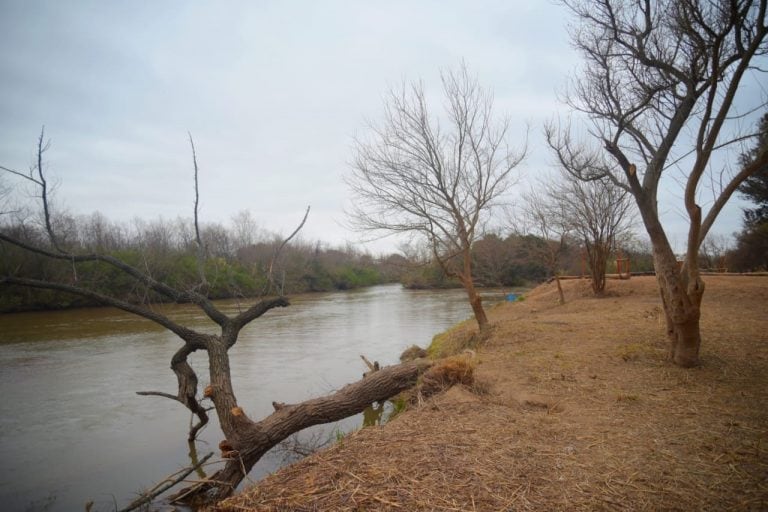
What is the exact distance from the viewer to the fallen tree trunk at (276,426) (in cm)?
447

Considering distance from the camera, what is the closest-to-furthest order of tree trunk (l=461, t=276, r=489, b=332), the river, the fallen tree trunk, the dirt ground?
the dirt ground < the fallen tree trunk < the river < tree trunk (l=461, t=276, r=489, b=332)

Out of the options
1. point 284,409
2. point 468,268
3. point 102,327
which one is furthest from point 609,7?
point 102,327

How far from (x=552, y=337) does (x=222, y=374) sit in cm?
640

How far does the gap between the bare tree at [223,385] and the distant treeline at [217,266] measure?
0.19 meters

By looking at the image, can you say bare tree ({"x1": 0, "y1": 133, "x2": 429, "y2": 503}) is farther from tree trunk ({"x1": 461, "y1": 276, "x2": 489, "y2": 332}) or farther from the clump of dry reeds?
tree trunk ({"x1": 461, "y1": 276, "x2": 489, "y2": 332})

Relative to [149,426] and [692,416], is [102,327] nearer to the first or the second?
[149,426]

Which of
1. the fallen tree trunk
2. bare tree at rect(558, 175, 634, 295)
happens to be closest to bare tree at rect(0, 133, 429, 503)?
the fallen tree trunk

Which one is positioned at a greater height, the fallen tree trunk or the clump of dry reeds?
the clump of dry reeds

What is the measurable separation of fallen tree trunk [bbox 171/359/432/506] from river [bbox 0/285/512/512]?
728 millimetres

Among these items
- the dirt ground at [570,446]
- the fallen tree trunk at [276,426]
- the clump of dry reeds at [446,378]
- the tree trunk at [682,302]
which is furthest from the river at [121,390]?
the tree trunk at [682,302]

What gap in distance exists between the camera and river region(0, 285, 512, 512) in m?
5.71

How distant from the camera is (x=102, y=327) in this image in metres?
19.2

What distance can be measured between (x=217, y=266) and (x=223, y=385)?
5.59ft

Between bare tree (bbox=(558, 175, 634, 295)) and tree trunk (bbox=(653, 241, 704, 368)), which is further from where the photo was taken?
bare tree (bbox=(558, 175, 634, 295))
